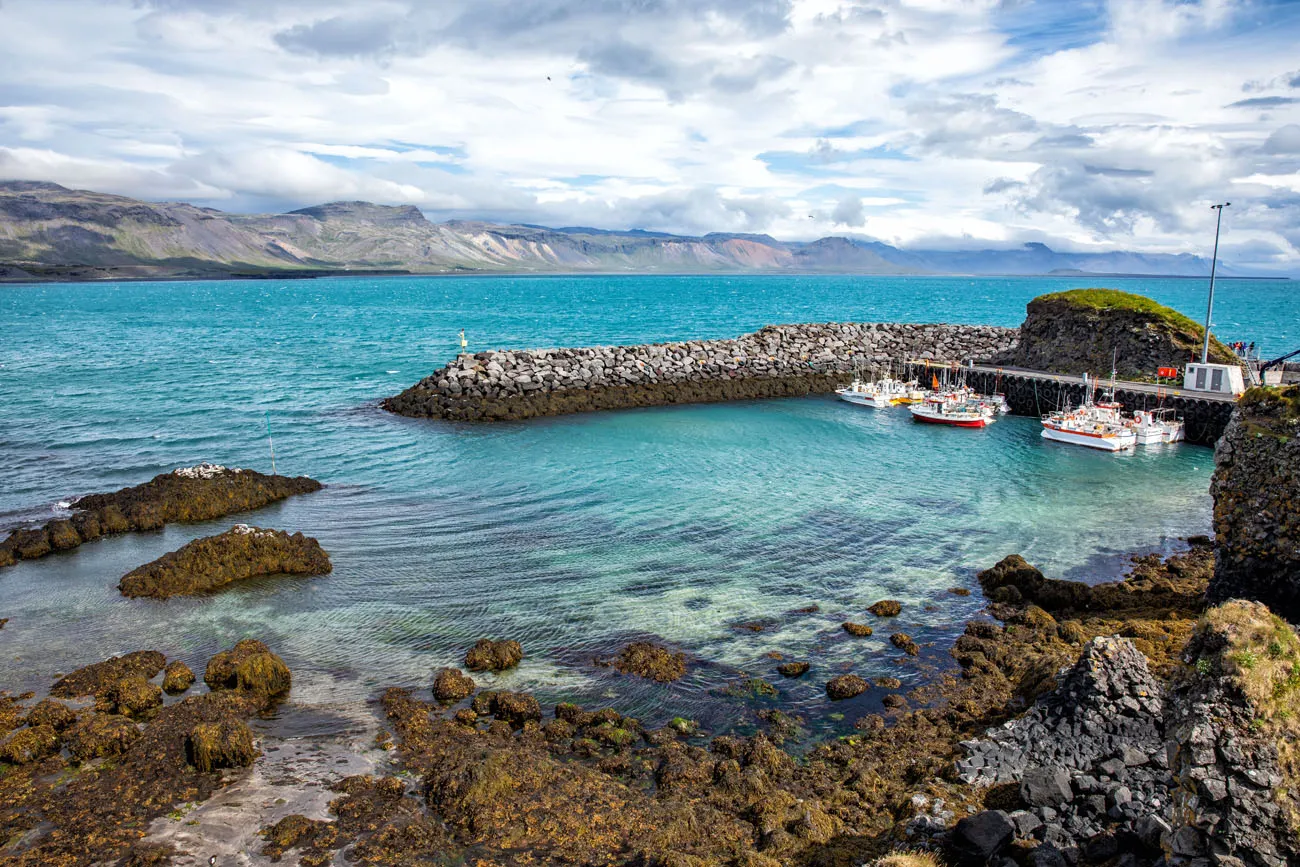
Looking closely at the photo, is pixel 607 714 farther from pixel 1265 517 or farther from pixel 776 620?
pixel 1265 517

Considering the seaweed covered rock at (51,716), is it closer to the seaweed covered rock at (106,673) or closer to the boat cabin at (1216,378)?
the seaweed covered rock at (106,673)

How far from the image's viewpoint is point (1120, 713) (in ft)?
40.6

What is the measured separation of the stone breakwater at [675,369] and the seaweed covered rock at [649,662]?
29.0 metres

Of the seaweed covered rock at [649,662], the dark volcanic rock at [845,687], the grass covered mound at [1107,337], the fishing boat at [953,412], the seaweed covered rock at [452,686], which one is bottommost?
the seaweed covered rock at [452,686]

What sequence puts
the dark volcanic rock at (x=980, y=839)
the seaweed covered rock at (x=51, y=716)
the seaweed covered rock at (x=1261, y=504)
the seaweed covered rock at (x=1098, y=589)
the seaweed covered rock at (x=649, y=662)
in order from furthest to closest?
1. the seaweed covered rock at (x=1098, y=589)
2. the seaweed covered rock at (x=1261, y=504)
3. the seaweed covered rock at (x=649, y=662)
4. the seaweed covered rock at (x=51, y=716)
5. the dark volcanic rock at (x=980, y=839)

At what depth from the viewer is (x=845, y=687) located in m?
15.7

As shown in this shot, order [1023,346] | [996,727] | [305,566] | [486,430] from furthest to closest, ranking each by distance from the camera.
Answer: [1023,346] → [486,430] → [305,566] → [996,727]

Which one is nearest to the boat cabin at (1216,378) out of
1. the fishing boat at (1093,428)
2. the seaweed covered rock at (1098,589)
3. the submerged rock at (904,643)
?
the fishing boat at (1093,428)

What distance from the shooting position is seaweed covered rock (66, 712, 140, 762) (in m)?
13.3

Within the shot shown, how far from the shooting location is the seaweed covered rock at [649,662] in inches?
647

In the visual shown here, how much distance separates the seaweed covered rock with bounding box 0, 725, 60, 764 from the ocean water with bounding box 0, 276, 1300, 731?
115 inches

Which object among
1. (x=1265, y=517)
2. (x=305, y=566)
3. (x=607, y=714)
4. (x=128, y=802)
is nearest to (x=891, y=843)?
(x=607, y=714)

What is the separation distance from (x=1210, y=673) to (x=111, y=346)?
95803mm

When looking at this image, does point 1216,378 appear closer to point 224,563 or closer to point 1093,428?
point 1093,428
